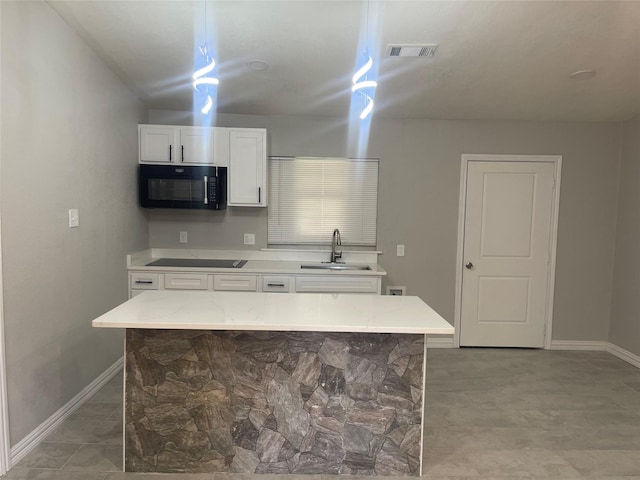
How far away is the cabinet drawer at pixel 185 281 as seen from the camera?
3.50 m

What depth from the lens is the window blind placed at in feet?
13.4

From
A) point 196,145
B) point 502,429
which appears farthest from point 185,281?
point 502,429

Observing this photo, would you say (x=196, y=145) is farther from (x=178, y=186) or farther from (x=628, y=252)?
(x=628, y=252)

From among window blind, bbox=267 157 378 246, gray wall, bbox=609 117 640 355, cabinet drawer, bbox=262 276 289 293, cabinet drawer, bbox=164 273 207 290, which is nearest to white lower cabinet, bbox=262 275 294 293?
cabinet drawer, bbox=262 276 289 293

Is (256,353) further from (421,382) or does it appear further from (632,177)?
(632,177)

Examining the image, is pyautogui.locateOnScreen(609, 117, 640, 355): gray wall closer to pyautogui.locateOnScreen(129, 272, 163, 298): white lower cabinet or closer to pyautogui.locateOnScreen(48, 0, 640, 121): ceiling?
pyautogui.locateOnScreen(48, 0, 640, 121): ceiling

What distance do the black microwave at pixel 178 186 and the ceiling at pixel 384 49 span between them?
0.67 metres

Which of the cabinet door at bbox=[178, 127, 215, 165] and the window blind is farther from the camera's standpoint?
the window blind

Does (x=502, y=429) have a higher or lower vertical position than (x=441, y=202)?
lower

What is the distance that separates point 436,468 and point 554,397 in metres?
1.52

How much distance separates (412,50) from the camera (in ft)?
8.39

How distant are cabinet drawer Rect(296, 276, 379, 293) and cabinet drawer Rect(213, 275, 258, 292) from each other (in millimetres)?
415

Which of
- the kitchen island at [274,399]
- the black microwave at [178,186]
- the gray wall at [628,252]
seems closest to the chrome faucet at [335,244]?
the black microwave at [178,186]

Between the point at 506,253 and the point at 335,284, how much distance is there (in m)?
1.98
